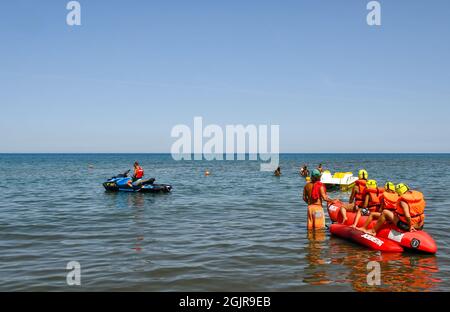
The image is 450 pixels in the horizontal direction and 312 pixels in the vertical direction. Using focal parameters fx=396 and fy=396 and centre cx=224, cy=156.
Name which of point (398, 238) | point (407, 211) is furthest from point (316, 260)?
point (407, 211)

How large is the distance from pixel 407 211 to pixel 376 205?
239 centimetres

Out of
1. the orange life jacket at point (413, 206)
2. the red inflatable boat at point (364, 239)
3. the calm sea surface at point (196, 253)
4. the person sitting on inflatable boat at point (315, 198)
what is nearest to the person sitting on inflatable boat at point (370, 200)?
the red inflatable boat at point (364, 239)

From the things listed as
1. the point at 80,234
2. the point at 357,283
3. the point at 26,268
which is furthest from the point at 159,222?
the point at 357,283

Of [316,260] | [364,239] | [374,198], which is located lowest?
[316,260]

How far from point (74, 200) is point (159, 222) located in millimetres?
10171

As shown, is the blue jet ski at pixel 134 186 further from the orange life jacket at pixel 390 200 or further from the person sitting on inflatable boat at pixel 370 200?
the orange life jacket at pixel 390 200

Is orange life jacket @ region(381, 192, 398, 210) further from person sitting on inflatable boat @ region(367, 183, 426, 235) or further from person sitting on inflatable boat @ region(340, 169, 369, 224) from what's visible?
person sitting on inflatable boat @ region(340, 169, 369, 224)

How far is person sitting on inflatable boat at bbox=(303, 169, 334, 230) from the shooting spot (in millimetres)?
12641

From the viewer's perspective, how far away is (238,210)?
65.8 ft

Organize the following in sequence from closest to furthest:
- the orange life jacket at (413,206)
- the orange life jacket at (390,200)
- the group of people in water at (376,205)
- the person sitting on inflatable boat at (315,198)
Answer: the orange life jacket at (413,206) < the group of people in water at (376,205) < the orange life jacket at (390,200) < the person sitting on inflatable boat at (315,198)

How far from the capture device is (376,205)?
13180 millimetres

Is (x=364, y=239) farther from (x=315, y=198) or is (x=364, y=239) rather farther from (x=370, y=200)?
(x=315, y=198)

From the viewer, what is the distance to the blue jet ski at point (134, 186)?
1089 inches

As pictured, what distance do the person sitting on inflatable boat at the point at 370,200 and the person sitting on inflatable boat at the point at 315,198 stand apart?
3.78ft
